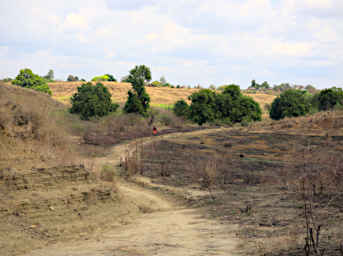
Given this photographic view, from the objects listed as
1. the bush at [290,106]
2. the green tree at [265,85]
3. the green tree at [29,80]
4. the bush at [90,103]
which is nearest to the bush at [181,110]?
the bush at [90,103]

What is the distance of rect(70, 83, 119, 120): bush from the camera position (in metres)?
45.9

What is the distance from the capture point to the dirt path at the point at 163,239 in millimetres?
7438

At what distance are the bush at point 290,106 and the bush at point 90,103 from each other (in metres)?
24.0

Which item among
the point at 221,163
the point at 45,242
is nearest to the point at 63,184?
the point at 45,242

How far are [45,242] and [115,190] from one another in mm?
3964

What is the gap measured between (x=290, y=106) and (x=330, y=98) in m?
5.82

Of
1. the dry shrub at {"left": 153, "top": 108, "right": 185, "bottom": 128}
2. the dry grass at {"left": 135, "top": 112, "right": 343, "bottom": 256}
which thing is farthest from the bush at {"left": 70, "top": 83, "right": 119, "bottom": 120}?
the dry grass at {"left": 135, "top": 112, "right": 343, "bottom": 256}

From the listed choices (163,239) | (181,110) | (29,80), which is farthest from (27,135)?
(29,80)

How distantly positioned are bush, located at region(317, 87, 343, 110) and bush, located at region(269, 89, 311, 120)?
205 cm

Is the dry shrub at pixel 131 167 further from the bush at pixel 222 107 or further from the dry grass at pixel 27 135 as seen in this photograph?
the bush at pixel 222 107

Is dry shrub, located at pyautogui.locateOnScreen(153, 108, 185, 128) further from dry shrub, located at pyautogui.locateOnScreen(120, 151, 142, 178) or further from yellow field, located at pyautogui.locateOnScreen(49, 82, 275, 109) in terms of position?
dry shrub, located at pyautogui.locateOnScreen(120, 151, 142, 178)

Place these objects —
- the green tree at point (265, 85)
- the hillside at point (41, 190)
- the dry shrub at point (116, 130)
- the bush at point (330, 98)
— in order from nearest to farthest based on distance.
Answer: the hillside at point (41, 190), the dry shrub at point (116, 130), the bush at point (330, 98), the green tree at point (265, 85)

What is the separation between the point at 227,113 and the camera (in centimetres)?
5225

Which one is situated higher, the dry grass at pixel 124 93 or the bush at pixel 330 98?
the dry grass at pixel 124 93
